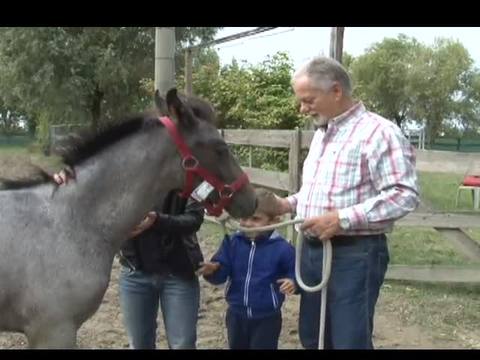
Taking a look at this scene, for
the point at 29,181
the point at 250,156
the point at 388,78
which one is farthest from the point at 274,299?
the point at 388,78

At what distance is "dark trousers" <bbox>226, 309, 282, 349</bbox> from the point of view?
3412 millimetres

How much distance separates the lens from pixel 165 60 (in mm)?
5441

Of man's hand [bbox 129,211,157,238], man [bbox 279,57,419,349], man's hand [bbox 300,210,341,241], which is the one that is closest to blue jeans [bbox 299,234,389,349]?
man [bbox 279,57,419,349]

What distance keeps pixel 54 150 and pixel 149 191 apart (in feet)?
1.80

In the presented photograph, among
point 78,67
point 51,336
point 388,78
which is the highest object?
point 388,78

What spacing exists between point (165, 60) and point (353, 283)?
10.3 ft

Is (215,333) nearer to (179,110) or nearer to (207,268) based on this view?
(207,268)

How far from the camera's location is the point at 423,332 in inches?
206

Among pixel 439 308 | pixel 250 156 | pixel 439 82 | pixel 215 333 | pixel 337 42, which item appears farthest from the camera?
pixel 439 82

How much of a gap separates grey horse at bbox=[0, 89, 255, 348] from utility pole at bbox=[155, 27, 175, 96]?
2.21 metres

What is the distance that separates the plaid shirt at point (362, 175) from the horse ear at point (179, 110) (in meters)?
0.66

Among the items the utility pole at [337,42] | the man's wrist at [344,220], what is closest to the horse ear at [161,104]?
the man's wrist at [344,220]
